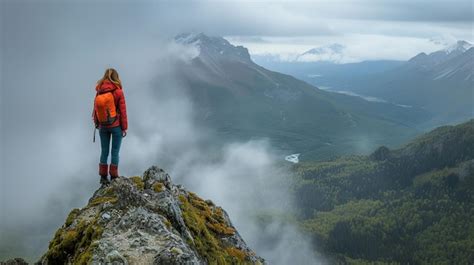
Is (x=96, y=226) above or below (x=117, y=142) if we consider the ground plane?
below

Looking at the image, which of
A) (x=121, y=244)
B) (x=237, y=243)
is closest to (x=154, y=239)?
(x=121, y=244)

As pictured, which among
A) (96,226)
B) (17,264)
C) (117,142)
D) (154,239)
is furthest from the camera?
(117,142)

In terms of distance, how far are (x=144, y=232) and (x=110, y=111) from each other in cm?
862

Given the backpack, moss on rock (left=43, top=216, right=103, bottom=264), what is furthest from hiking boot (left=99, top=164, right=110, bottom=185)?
moss on rock (left=43, top=216, right=103, bottom=264)

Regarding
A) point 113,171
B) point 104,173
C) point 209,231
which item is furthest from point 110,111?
point 209,231

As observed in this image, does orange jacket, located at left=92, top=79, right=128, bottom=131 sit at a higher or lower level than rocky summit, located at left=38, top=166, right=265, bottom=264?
higher

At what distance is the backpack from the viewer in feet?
83.6

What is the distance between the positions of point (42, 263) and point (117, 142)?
8.49 metres

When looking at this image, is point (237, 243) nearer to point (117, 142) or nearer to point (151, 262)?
point (117, 142)

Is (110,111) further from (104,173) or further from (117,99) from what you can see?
(104,173)

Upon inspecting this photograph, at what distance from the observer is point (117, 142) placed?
27672mm

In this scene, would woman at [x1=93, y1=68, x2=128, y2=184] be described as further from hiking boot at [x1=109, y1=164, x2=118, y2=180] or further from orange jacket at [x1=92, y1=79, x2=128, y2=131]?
hiking boot at [x1=109, y1=164, x2=118, y2=180]

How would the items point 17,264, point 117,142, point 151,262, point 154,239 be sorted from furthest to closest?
1. point 117,142
2. point 17,264
3. point 154,239
4. point 151,262

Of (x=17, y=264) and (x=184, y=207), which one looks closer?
(x=17, y=264)
